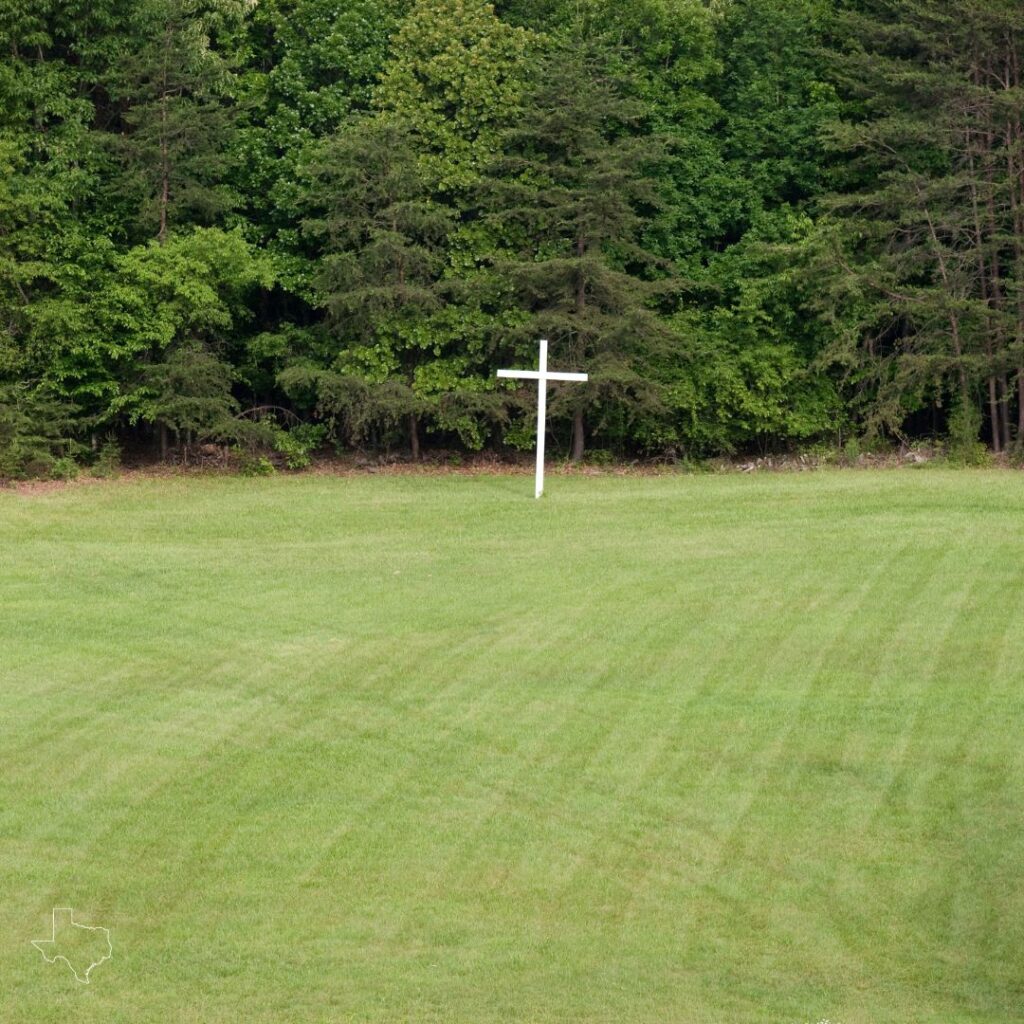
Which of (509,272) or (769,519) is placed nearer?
(769,519)

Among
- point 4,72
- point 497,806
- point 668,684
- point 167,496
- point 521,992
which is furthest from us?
point 4,72

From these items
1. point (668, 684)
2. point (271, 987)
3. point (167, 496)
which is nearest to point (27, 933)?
point (271, 987)

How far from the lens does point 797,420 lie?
31.8 m

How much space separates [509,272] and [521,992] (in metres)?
23.7

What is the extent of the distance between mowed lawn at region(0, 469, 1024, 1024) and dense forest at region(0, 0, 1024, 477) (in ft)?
31.9

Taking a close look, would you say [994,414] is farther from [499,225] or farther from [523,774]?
[523,774]

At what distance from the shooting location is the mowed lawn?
7961mm

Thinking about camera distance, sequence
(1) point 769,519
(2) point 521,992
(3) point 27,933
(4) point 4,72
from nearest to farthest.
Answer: (2) point 521,992, (3) point 27,933, (1) point 769,519, (4) point 4,72

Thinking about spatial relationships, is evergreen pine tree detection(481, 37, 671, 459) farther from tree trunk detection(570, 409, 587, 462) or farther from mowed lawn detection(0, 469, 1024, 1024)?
mowed lawn detection(0, 469, 1024, 1024)

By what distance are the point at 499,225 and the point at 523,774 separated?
2125 cm

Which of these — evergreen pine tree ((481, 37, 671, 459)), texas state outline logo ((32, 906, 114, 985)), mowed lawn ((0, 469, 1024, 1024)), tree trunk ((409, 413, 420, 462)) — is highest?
evergreen pine tree ((481, 37, 671, 459))

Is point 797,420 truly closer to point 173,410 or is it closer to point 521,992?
point 173,410

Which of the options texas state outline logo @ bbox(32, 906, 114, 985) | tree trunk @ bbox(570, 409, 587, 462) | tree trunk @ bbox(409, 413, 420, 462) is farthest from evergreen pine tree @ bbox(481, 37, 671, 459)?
texas state outline logo @ bbox(32, 906, 114, 985)

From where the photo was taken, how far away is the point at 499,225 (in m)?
31.1
